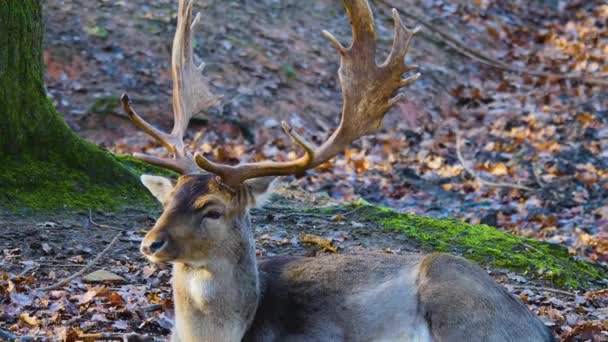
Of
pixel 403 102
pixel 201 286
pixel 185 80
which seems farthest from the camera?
pixel 403 102

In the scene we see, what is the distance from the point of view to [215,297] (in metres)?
5.86

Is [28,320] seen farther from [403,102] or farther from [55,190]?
[403,102]

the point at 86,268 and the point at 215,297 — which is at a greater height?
the point at 215,297

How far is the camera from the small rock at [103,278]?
732cm

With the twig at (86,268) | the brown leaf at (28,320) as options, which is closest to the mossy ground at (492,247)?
the twig at (86,268)

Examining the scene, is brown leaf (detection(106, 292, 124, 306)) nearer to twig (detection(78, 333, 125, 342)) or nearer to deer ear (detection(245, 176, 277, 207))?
twig (detection(78, 333, 125, 342))

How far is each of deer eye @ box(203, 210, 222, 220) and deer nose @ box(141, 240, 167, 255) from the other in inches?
15.0

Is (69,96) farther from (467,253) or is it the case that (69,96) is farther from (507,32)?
(507,32)

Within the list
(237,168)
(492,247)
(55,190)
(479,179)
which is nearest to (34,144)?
(55,190)

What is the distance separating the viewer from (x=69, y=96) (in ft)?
46.5

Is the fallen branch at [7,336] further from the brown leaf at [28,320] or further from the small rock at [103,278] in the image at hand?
the small rock at [103,278]

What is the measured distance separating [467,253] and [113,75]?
760 centimetres

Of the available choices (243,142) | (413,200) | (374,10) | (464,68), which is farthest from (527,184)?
(374,10)

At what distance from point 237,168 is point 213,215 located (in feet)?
1.09
